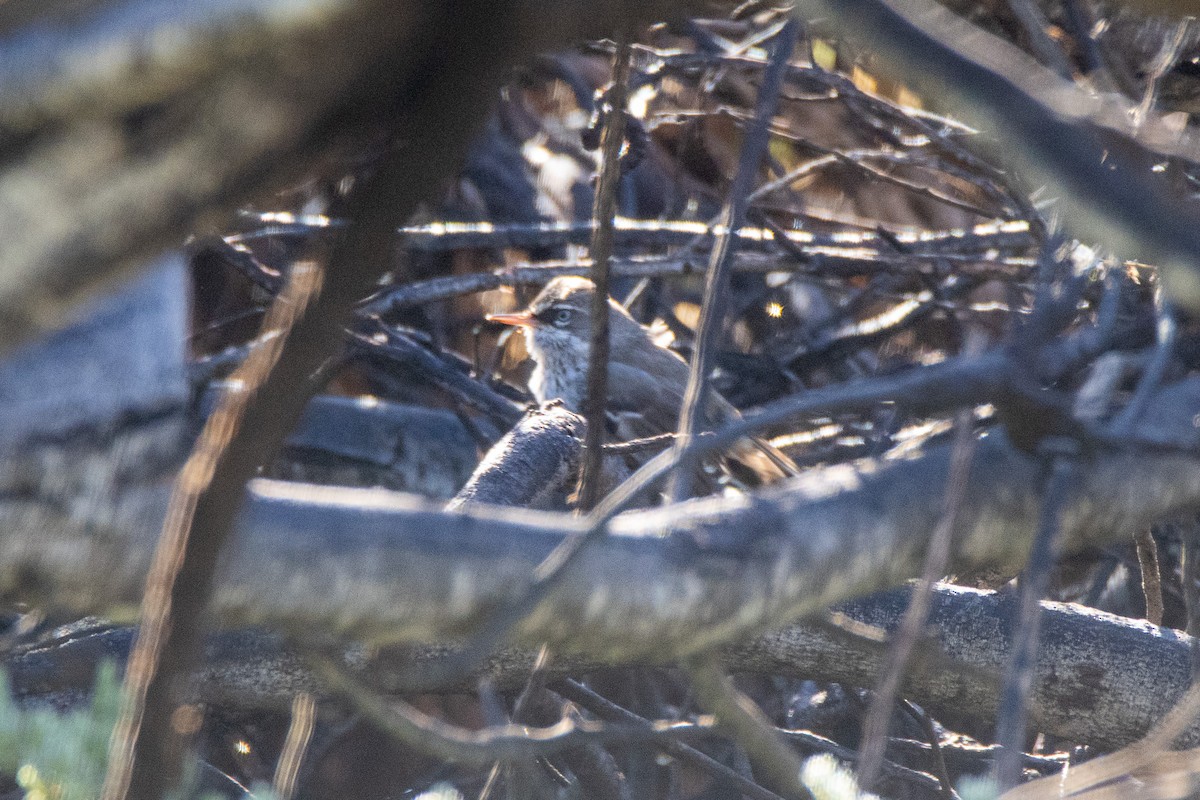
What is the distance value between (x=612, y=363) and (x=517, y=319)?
56 cm

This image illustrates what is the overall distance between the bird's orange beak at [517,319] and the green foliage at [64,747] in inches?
128

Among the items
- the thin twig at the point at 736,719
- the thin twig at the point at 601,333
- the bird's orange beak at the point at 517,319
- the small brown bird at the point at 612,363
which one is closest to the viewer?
the thin twig at the point at 736,719

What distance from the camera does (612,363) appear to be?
5.20 meters

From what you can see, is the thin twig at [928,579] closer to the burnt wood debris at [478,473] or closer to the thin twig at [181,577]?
the burnt wood debris at [478,473]

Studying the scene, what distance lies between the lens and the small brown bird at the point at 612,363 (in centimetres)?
499

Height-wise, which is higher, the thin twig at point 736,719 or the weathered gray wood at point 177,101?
the weathered gray wood at point 177,101

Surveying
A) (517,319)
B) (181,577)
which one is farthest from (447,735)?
(517,319)

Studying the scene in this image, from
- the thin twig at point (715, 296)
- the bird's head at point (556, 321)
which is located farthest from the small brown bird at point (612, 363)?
the thin twig at point (715, 296)

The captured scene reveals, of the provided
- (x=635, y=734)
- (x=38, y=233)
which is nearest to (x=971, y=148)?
(x=635, y=734)

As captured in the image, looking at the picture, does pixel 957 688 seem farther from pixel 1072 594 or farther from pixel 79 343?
pixel 79 343

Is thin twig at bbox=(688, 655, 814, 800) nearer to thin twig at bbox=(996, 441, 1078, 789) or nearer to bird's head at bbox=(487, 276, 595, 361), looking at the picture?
thin twig at bbox=(996, 441, 1078, 789)

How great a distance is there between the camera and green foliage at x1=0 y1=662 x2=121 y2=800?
1263 mm

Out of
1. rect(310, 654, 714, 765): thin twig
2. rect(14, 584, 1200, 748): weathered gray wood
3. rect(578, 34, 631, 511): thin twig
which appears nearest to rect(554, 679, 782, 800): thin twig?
rect(14, 584, 1200, 748): weathered gray wood

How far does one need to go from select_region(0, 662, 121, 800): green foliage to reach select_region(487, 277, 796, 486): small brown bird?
3478 mm
